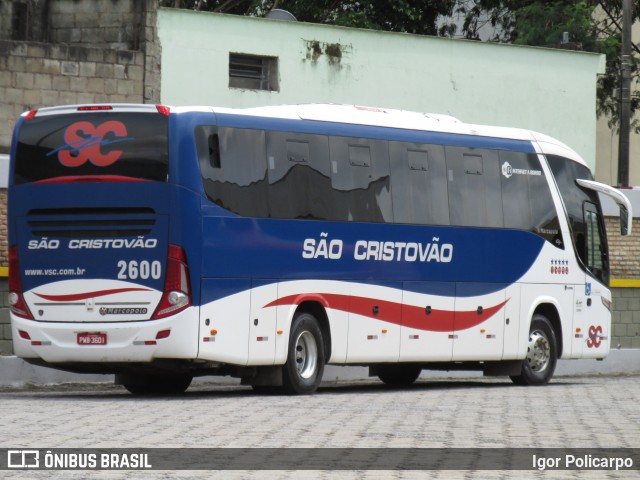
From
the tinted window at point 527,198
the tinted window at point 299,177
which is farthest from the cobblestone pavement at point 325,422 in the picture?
the tinted window at point 527,198

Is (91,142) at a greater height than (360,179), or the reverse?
(91,142)

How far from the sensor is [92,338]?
61.7 ft

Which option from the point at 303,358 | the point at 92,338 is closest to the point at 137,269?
the point at 92,338

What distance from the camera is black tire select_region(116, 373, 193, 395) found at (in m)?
21.0

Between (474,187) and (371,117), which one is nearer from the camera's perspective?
(371,117)

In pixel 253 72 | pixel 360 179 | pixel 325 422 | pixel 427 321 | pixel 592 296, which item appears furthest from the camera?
pixel 253 72

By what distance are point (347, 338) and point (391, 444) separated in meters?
8.28

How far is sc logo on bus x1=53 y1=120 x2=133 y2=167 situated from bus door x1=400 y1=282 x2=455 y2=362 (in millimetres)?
4968

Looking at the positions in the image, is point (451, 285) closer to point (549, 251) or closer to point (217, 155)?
point (549, 251)

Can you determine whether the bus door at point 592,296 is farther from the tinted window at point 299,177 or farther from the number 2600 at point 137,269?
the number 2600 at point 137,269

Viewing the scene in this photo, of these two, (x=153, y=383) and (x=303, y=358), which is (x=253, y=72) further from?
(x=303, y=358)

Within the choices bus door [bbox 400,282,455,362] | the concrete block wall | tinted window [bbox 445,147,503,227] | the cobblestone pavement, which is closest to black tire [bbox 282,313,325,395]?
the cobblestone pavement

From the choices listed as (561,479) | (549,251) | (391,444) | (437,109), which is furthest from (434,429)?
(437,109)

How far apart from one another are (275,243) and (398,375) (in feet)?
18.8
